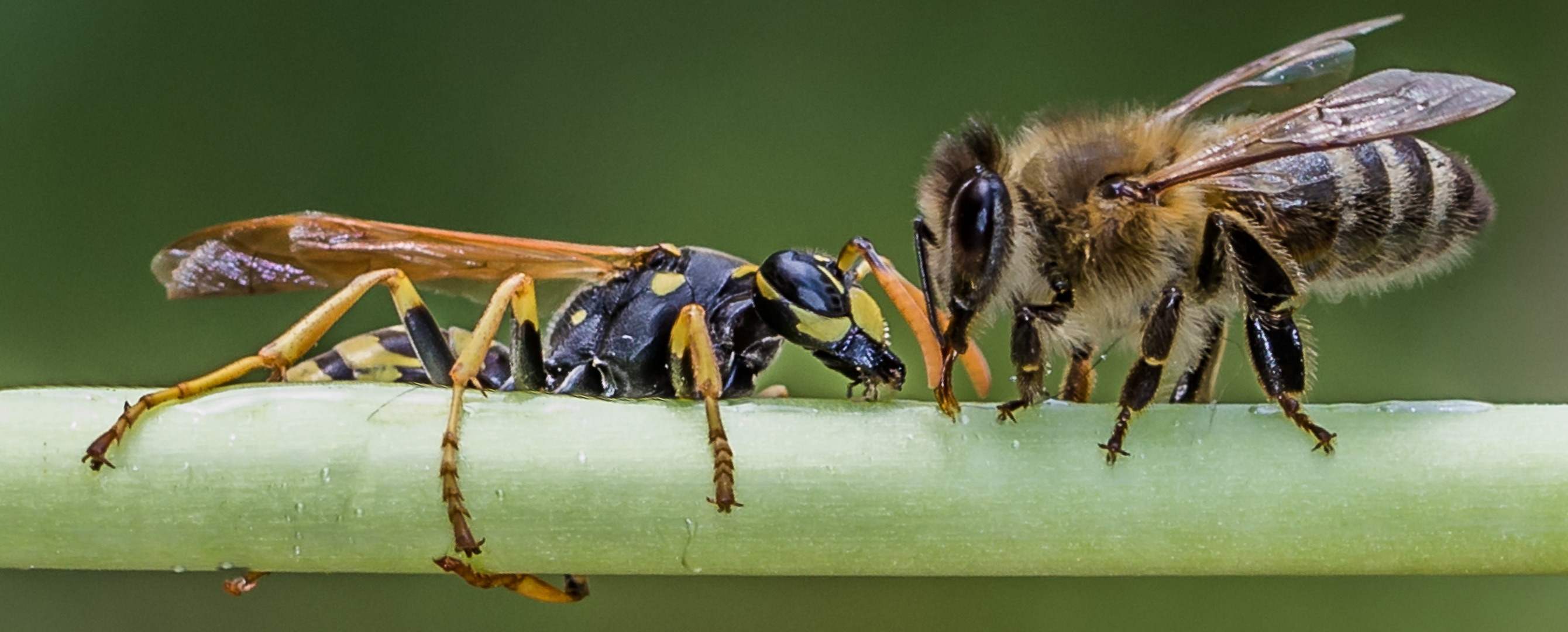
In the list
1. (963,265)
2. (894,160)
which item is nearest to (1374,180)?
(963,265)

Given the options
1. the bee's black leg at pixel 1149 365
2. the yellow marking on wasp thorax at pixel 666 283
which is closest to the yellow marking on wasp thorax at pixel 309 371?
the yellow marking on wasp thorax at pixel 666 283

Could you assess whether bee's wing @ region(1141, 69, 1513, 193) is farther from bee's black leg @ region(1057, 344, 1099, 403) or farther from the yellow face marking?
the yellow face marking

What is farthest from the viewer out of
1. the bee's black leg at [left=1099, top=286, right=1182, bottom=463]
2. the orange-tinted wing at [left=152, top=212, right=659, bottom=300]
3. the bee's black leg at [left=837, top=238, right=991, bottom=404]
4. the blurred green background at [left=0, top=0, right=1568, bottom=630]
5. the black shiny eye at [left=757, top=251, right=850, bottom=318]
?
the blurred green background at [left=0, top=0, right=1568, bottom=630]

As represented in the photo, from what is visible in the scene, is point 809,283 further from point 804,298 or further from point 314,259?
point 314,259

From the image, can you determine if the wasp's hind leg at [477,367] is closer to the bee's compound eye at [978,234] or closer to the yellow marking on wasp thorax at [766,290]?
the yellow marking on wasp thorax at [766,290]

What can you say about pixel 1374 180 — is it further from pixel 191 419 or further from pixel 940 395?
pixel 191 419

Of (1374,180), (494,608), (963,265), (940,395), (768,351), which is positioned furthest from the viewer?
(494,608)

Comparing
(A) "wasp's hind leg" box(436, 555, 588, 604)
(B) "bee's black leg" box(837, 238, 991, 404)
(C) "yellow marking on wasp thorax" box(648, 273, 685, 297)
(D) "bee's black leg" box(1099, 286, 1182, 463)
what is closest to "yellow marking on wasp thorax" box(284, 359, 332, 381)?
(C) "yellow marking on wasp thorax" box(648, 273, 685, 297)
